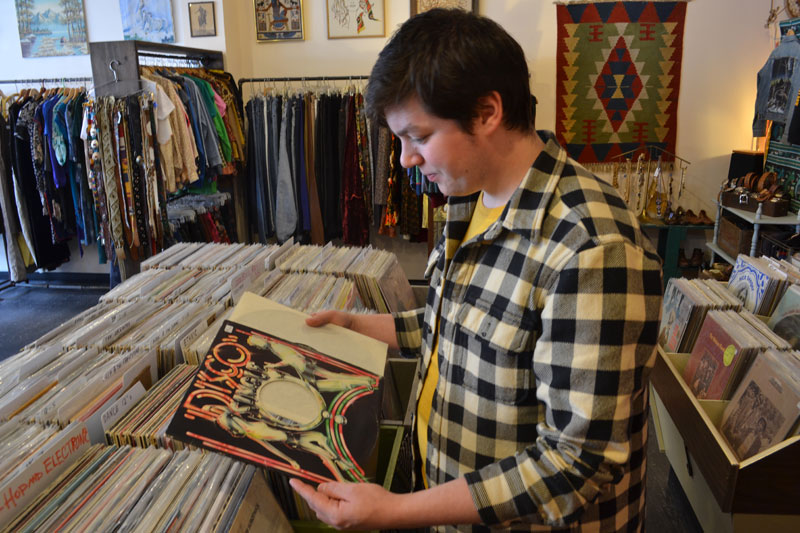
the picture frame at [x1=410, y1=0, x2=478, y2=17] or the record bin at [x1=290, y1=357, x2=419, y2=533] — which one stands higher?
the picture frame at [x1=410, y1=0, x2=478, y2=17]

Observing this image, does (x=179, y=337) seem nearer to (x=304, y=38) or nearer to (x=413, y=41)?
(x=413, y=41)

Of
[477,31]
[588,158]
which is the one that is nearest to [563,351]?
[477,31]

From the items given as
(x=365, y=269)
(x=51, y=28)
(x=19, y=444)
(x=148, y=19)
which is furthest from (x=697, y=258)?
(x=51, y=28)

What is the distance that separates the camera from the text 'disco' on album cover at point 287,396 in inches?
35.1

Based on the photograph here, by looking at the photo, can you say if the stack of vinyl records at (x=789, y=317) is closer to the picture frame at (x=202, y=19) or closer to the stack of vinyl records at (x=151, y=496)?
the stack of vinyl records at (x=151, y=496)

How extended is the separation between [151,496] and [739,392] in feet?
5.12

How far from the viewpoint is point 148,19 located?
4.42 meters

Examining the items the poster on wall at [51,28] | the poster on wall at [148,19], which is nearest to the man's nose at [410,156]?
the poster on wall at [148,19]

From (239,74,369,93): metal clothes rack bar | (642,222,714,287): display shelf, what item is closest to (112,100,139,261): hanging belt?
(239,74,369,93): metal clothes rack bar

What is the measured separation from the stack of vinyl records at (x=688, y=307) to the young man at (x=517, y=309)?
123cm

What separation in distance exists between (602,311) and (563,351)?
0.07m

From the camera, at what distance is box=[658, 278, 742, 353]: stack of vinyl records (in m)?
1.95

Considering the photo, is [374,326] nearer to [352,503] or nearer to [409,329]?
[409,329]

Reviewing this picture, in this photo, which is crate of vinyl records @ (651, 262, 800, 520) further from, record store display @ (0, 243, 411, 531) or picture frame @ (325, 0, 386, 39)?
picture frame @ (325, 0, 386, 39)
